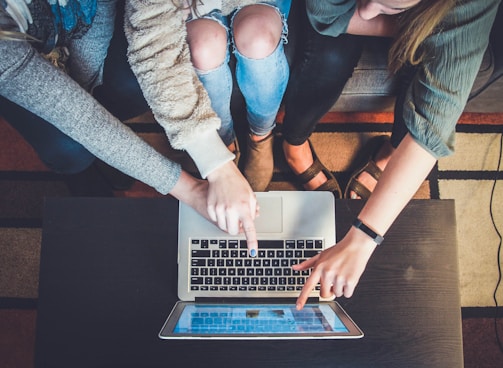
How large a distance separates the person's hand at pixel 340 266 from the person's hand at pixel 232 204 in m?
0.11

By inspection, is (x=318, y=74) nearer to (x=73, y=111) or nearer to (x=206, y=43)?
(x=206, y=43)

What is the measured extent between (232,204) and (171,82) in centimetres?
26

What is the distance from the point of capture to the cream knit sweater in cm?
A: 74

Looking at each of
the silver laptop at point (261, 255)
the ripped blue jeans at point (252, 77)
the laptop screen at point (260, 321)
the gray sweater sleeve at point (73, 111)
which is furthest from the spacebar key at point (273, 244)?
the ripped blue jeans at point (252, 77)

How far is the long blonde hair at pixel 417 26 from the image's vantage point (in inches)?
29.0

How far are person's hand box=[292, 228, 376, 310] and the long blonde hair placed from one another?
39 centimetres

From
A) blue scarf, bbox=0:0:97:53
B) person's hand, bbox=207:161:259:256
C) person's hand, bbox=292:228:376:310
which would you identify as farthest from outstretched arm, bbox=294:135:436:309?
blue scarf, bbox=0:0:97:53

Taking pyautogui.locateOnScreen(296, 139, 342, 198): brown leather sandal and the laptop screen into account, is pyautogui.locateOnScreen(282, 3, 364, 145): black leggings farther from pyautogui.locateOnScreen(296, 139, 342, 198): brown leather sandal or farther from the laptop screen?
the laptop screen

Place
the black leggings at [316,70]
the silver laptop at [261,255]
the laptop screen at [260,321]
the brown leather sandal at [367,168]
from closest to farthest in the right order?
the laptop screen at [260,321]
the silver laptop at [261,255]
the black leggings at [316,70]
the brown leather sandal at [367,168]

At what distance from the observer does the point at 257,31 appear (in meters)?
0.82

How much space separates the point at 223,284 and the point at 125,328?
0.20 meters

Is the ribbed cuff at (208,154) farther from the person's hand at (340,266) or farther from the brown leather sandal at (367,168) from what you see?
the brown leather sandal at (367,168)

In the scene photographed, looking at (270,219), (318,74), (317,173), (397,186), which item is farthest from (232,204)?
(317,173)

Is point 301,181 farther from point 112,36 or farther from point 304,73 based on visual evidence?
point 112,36
